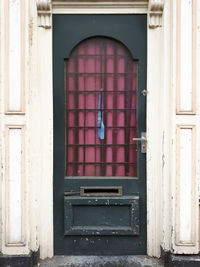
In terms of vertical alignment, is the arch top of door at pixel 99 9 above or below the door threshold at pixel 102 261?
above

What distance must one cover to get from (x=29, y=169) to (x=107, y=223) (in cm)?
115

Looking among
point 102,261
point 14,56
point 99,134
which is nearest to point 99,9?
point 14,56

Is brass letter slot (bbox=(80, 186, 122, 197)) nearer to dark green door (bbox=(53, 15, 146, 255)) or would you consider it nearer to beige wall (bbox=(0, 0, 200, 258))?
dark green door (bbox=(53, 15, 146, 255))

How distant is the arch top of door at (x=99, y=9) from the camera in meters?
3.98

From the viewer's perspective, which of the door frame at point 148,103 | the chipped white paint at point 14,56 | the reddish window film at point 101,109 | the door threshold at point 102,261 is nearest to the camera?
the chipped white paint at point 14,56

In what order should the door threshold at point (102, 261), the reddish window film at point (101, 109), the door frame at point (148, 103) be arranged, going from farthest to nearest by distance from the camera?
the reddish window film at point (101, 109) < the door frame at point (148, 103) < the door threshold at point (102, 261)

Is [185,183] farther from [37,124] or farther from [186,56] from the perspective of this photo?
[37,124]

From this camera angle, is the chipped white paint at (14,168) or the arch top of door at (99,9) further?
the arch top of door at (99,9)

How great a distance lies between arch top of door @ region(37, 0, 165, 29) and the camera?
3980 millimetres

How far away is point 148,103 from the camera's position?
410 centimetres

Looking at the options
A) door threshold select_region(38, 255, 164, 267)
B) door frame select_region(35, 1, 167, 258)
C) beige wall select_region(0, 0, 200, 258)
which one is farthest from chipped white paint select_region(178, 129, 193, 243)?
door threshold select_region(38, 255, 164, 267)

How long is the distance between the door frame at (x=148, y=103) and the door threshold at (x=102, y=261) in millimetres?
116

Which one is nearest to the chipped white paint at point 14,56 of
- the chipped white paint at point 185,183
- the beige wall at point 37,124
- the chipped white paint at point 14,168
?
the beige wall at point 37,124

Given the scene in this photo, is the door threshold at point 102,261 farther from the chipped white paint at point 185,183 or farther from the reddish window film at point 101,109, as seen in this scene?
the reddish window film at point 101,109
